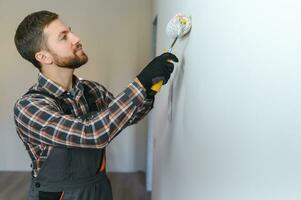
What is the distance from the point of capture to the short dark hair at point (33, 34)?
1.24 meters

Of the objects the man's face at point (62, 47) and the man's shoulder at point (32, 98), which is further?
the man's face at point (62, 47)

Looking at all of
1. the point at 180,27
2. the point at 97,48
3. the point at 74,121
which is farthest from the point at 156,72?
the point at 97,48

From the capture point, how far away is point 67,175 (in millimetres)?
1271

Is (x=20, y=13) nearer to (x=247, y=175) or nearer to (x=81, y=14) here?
(x=81, y=14)

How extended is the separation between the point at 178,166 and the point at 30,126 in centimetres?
60

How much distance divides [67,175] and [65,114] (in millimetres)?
265

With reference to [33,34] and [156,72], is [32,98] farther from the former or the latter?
[156,72]

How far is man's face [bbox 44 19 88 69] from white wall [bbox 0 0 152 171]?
2475 mm

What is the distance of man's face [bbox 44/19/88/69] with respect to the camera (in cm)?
124

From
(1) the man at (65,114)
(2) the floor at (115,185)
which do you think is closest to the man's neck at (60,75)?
(1) the man at (65,114)

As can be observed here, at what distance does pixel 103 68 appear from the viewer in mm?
3734

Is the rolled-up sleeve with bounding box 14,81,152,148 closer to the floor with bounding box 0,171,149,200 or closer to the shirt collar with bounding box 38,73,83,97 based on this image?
the shirt collar with bounding box 38,73,83,97

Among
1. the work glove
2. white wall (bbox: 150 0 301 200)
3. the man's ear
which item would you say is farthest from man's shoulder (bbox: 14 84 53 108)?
white wall (bbox: 150 0 301 200)

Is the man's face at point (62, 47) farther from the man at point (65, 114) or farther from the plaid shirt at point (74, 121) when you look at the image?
the plaid shirt at point (74, 121)
